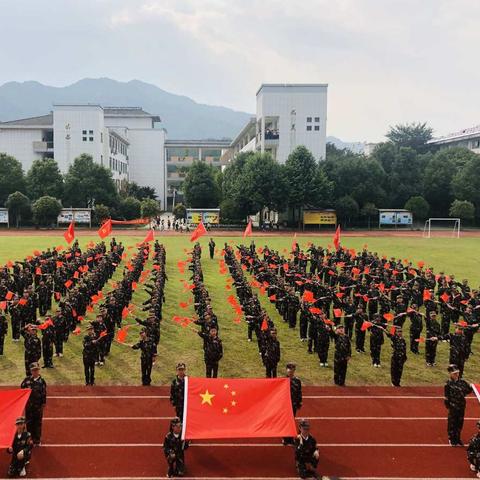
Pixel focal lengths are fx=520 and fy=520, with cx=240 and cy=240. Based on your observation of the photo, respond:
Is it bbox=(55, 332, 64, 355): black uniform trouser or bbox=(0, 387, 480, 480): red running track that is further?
bbox=(55, 332, 64, 355): black uniform trouser

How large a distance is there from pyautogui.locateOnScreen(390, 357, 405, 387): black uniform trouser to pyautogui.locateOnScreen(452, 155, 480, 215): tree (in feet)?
165

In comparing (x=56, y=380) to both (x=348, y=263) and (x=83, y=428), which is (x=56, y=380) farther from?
(x=348, y=263)

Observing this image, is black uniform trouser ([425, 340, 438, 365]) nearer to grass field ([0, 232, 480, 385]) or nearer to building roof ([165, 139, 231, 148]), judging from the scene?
grass field ([0, 232, 480, 385])

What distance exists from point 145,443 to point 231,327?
7247 mm

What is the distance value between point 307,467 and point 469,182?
5510cm

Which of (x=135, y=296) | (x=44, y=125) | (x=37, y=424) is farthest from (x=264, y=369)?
(x=44, y=125)

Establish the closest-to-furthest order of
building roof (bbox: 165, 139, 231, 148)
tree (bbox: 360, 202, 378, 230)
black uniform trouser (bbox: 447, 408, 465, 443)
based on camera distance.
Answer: black uniform trouser (bbox: 447, 408, 465, 443) → tree (bbox: 360, 202, 378, 230) → building roof (bbox: 165, 139, 231, 148)

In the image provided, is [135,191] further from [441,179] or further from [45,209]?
[441,179]

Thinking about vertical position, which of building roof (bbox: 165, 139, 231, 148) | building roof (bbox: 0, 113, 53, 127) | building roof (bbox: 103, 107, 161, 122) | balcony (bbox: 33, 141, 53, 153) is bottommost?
balcony (bbox: 33, 141, 53, 153)

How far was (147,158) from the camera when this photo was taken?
8975 cm

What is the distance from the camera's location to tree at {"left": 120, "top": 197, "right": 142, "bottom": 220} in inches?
2300

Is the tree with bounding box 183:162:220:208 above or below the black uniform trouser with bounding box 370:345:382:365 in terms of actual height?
above

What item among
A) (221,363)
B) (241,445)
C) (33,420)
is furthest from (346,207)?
(33,420)

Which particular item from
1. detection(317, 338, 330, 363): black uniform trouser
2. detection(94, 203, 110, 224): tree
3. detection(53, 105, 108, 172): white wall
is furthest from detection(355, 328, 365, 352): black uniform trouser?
detection(53, 105, 108, 172): white wall
